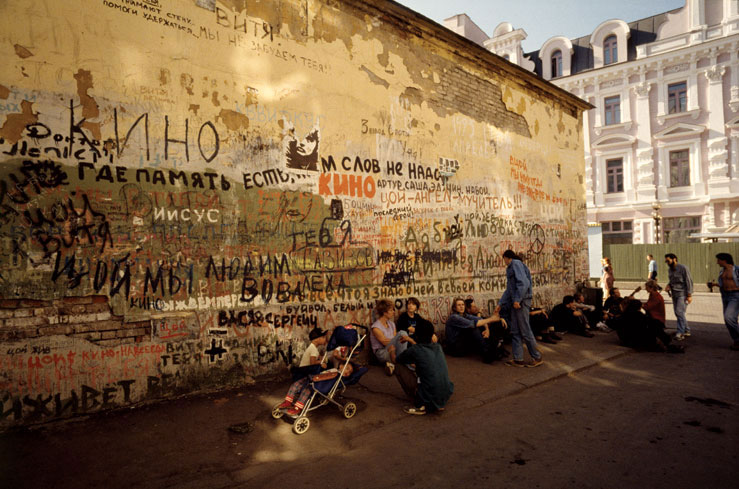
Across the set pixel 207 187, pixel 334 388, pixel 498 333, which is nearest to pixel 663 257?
pixel 498 333

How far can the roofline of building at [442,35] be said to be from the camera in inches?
286

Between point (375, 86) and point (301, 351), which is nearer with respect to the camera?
point (301, 351)

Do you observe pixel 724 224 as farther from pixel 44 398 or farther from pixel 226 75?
pixel 44 398

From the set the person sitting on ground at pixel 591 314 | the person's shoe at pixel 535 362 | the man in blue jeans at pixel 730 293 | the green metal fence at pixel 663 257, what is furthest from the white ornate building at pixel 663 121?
the person's shoe at pixel 535 362

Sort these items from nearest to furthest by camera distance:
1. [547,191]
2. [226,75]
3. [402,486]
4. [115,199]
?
[402,486], [115,199], [226,75], [547,191]

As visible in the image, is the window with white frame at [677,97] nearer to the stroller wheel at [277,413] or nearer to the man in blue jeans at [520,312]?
the man in blue jeans at [520,312]

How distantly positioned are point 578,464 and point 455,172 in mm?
A: 6088

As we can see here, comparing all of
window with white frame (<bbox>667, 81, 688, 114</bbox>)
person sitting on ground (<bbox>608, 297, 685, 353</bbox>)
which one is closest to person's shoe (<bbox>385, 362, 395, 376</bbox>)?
person sitting on ground (<bbox>608, 297, 685, 353</bbox>)

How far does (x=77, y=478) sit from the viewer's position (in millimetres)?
3352

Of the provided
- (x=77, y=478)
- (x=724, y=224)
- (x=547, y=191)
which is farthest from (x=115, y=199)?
(x=724, y=224)

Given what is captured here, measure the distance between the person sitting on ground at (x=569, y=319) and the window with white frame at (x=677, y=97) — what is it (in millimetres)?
20922

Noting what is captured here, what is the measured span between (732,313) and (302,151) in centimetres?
846

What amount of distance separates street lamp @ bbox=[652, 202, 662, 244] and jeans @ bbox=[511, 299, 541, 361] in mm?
20593

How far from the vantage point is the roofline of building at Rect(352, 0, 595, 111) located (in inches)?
286
